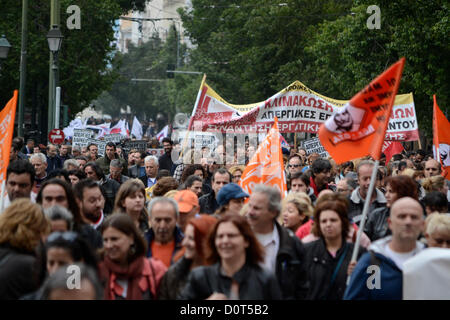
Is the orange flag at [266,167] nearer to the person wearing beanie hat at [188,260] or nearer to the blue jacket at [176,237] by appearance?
the blue jacket at [176,237]

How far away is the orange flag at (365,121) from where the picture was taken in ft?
21.7

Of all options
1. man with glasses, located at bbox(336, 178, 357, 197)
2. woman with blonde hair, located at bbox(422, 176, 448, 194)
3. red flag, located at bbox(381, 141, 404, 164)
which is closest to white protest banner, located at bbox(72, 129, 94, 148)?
red flag, located at bbox(381, 141, 404, 164)

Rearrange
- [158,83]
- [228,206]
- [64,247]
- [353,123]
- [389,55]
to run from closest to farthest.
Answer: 1. [64,247]
2. [353,123]
3. [228,206]
4. [389,55]
5. [158,83]

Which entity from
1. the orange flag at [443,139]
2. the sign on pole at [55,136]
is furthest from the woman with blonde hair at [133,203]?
the sign on pole at [55,136]

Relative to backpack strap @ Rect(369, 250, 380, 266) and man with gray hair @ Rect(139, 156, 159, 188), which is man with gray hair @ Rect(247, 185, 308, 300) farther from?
man with gray hair @ Rect(139, 156, 159, 188)

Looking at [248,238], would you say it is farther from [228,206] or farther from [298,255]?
[228,206]

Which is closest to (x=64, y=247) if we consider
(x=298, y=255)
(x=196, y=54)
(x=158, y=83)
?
(x=298, y=255)

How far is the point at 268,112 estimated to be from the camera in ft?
50.6

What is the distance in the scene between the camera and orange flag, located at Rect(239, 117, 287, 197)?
9.94 m

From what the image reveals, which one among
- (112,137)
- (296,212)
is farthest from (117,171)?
(112,137)

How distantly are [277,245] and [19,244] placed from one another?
1.84 m

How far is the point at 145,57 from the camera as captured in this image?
9388 centimetres

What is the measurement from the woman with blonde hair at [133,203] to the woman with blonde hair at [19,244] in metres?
2.37

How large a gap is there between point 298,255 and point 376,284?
2.59 ft
